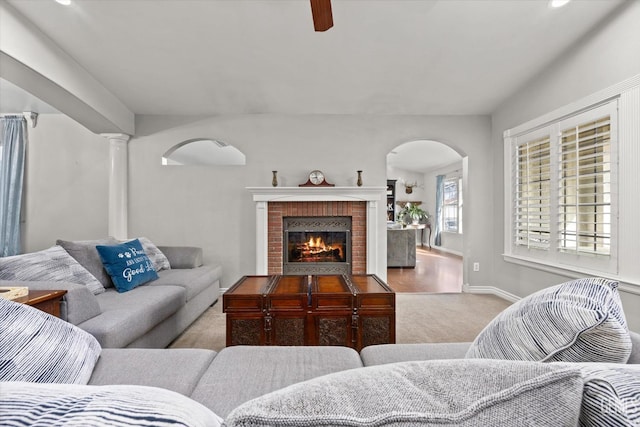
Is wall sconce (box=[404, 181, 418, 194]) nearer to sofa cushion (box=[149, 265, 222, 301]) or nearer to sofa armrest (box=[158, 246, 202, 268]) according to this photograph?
sofa cushion (box=[149, 265, 222, 301])

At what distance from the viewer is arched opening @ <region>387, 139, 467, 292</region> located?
5605 mm

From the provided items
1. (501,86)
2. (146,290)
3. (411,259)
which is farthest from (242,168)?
(411,259)

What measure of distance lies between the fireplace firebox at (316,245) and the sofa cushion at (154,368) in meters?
3.16

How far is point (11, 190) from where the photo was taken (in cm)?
437

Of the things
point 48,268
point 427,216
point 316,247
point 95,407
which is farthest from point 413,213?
point 95,407

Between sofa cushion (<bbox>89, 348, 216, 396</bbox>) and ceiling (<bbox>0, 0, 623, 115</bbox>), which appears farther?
ceiling (<bbox>0, 0, 623, 115</bbox>)

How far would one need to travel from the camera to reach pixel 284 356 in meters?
1.35

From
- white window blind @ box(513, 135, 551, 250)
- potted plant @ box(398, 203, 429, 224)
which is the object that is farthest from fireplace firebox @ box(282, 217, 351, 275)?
potted plant @ box(398, 203, 429, 224)

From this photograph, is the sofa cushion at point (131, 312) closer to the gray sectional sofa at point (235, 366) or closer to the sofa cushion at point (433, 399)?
the gray sectional sofa at point (235, 366)

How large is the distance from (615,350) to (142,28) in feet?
11.5

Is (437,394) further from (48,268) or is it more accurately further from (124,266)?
(124,266)

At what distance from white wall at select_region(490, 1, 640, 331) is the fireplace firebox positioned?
2.00 meters

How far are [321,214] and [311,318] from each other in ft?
7.48

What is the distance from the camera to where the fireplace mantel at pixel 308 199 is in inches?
172
